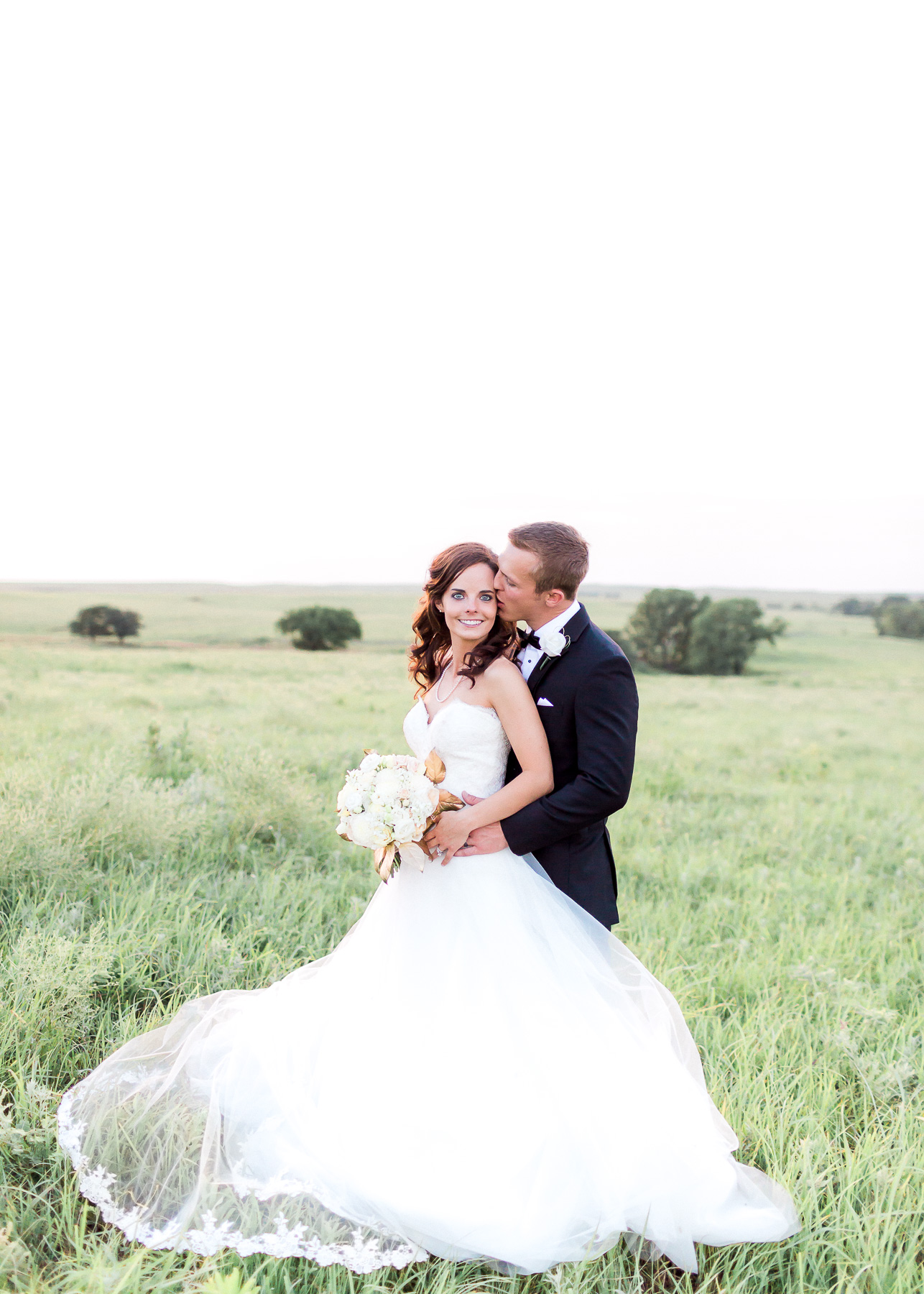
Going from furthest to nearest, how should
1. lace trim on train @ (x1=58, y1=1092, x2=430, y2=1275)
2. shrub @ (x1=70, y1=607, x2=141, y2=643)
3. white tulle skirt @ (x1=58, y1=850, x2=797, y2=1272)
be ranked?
shrub @ (x1=70, y1=607, x2=141, y2=643), white tulle skirt @ (x1=58, y1=850, x2=797, y2=1272), lace trim on train @ (x1=58, y1=1092, x2=430, y2=1275)

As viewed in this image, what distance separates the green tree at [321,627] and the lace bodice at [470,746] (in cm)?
3789

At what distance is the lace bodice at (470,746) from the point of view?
11.6 feet

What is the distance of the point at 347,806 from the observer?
3.25 meters

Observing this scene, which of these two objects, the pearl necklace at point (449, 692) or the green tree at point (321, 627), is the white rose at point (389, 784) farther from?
the green tree at point (321, 627)

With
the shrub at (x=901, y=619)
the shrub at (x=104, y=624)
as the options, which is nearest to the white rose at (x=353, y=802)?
the shrub at (x=104, y=624)

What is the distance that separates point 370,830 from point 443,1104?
46.4 inches

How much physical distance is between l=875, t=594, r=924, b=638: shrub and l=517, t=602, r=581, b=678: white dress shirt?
2271 inches

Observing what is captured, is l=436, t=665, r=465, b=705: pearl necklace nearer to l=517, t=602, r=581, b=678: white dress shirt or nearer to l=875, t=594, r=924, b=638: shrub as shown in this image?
l=517, t=602, r=581, b=678: white dress shirt

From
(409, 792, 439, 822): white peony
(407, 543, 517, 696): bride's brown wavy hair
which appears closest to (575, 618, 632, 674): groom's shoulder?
(407, 543, 517, 696): bride's brown wavy hair

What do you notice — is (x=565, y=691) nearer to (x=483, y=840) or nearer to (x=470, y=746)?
(x=470, y=746)

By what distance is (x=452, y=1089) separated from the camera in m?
3.25

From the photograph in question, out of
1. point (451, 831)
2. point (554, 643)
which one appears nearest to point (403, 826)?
point (451, 831)

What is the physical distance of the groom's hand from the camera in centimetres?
353

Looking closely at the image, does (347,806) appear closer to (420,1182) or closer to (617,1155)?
(420,1182)
